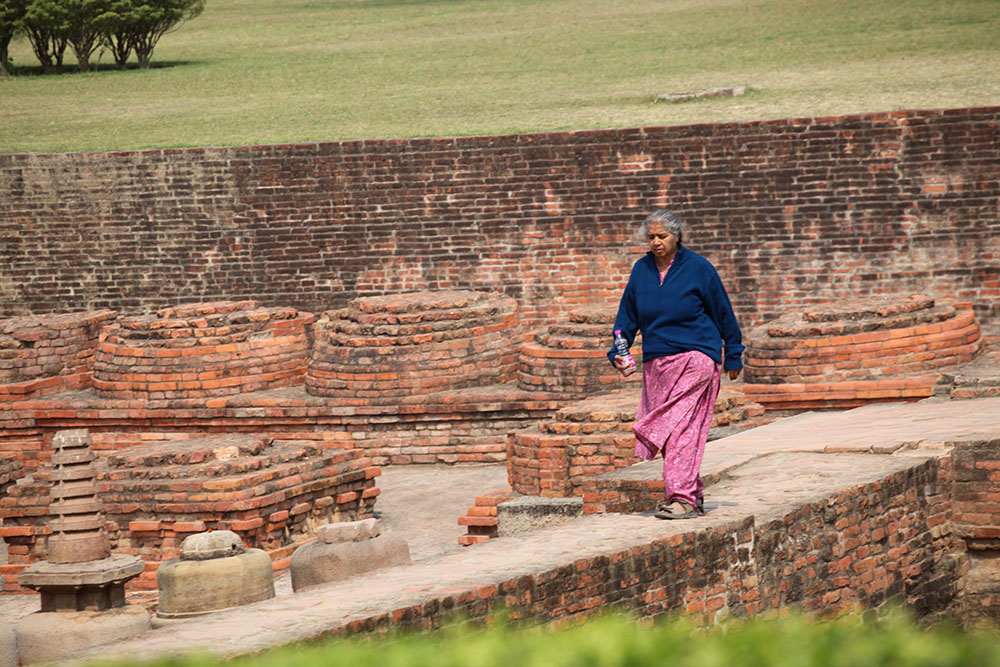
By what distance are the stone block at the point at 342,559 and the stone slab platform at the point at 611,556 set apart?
1.71 m

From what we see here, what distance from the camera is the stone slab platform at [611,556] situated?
13.9 ft

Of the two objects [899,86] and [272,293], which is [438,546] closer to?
[272,293]

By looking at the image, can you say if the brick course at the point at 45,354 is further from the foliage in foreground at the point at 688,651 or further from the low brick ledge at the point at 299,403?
the foliage in foreground at the point at 688,651

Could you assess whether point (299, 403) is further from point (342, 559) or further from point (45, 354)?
point (342, 559)

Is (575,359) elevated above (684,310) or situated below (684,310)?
below

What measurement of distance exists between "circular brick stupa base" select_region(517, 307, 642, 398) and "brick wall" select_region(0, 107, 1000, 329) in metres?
1.69

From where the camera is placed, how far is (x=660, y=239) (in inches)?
220

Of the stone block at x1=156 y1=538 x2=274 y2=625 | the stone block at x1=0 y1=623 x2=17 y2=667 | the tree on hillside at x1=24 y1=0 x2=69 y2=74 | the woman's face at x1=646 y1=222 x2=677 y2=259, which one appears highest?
the tree on hillside at x1=24 y1=0 x2=69 y2=74

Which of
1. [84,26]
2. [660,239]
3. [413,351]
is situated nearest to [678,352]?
[660,239]

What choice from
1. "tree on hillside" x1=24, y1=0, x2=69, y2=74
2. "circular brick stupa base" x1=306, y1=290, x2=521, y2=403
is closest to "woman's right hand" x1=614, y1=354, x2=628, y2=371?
"circular brick stupa base" x1=306, y1=290, x2=521, y2=403

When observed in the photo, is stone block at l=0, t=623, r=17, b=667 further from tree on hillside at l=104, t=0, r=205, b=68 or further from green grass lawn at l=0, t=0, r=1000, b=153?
tree on hillside at l=104, t=0, r=205, b=68

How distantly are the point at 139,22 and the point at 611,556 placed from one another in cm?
2192

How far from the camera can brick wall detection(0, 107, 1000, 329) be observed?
1207 cm

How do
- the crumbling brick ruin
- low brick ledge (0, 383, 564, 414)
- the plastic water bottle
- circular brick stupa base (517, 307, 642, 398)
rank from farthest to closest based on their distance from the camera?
1. low brick ledge (0, 383, 564, 414)
2. circular brick stupa base (517, 307, 642, 398)
3. the crumbling brick ruin
4. the plastic water bottle
